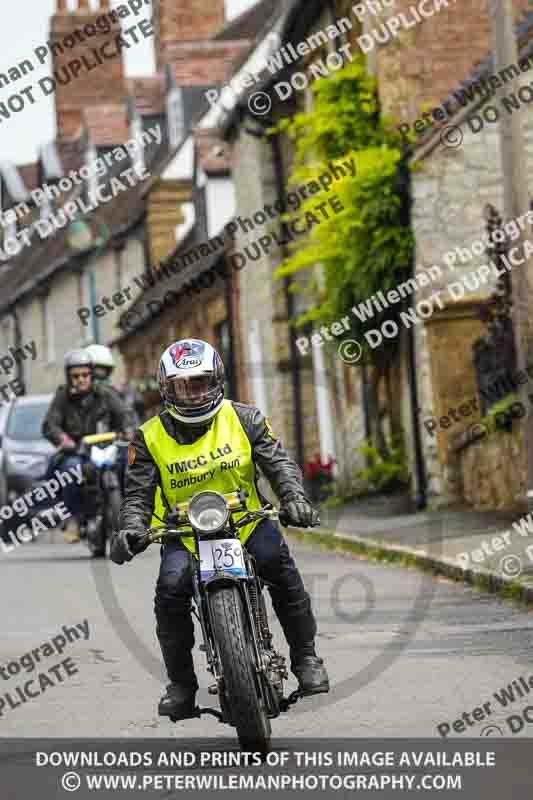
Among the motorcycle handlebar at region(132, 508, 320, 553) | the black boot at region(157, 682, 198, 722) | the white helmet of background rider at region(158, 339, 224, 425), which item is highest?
the white helmet of background rider at region(158, 339, 224, 425)

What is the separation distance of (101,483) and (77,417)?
2.54 ft

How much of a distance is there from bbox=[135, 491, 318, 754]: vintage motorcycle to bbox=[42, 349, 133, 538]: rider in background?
9740 millimetres

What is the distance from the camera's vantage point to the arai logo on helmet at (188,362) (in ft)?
22.7

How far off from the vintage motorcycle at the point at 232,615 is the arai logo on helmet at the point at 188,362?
508 mm

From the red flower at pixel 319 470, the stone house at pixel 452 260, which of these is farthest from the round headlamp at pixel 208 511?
the red flower at pixel 319 470

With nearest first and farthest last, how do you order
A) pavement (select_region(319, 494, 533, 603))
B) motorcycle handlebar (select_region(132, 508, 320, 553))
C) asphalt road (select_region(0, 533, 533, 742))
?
motorcycle handlebar (select_region(132, 508, 320, 553)) < asphalt road (select_region(0, 533, 533, 742)) < pavement (select_region(319, 494, 533, 603))

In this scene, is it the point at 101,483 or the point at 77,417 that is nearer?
the point at 101,483

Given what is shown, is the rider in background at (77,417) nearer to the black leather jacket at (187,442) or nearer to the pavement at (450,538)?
the pavement at (450,538)

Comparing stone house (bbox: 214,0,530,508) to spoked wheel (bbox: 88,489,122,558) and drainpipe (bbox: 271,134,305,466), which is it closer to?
drainpipe (bbox: 271,134,305,466)

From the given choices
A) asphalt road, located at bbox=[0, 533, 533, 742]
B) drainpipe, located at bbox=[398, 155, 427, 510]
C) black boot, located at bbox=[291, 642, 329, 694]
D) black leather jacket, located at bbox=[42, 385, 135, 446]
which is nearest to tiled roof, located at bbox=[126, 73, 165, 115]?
drainpipe, located at bbox=[398, 155, 427, 510]

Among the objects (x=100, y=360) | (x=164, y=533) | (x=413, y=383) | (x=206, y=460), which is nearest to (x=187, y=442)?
(x=206, y=460)

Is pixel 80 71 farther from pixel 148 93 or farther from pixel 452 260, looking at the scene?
pixel 452 260

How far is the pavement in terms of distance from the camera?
1238 cm

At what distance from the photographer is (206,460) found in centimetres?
706
